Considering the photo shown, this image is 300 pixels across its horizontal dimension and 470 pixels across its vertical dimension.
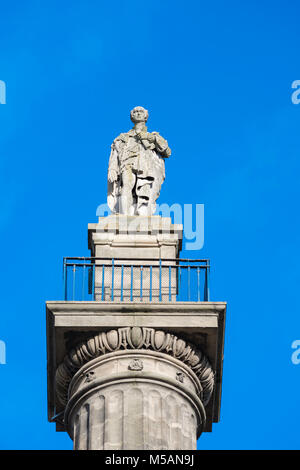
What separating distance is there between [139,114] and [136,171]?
2.08 meters

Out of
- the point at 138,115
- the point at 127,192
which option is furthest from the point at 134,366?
the point at 138,115

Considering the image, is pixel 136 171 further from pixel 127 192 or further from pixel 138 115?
pixel 138 115

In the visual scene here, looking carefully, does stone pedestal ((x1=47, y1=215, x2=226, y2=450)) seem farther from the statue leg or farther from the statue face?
the statue face

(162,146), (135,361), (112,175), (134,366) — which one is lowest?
(134,366)

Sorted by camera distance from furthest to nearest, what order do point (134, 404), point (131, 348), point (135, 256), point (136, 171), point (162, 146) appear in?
point (162, 146)
point (136, 171)
point (135, 256)
point (131, 348)
point (134, 404)

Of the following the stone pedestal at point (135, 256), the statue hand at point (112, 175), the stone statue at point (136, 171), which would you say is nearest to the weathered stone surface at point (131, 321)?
the stone pedestal at point (135, 256)

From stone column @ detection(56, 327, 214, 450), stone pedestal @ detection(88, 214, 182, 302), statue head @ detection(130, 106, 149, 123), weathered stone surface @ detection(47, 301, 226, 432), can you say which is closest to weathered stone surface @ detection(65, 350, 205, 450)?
stone column @ detection(56, 327, 214, 450)

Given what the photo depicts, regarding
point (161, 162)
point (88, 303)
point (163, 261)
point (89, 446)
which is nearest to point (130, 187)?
point (161, 162)

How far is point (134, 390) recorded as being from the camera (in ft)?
86.7

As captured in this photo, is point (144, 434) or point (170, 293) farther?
point (170, 293)

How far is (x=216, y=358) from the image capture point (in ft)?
92.2

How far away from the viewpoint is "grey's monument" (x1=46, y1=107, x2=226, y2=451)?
85.5ft
